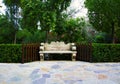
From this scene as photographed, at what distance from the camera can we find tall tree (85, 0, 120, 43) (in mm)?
13508

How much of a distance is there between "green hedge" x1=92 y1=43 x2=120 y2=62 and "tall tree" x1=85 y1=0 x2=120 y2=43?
113 inches

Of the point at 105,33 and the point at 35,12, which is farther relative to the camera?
the point at 105,33

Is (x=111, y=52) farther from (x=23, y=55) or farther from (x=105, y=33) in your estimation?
(x=105, y=33)

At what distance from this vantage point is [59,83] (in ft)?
22.9

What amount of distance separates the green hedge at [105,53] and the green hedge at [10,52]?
3.34 meters

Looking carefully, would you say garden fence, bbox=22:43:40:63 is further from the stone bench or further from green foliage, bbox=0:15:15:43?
green foliage, bbox=0:15:15:43

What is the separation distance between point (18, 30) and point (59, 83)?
372 inches

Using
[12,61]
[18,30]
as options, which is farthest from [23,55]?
[18,30]

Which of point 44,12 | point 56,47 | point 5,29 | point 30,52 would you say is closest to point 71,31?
point 44,12

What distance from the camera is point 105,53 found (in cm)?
1124

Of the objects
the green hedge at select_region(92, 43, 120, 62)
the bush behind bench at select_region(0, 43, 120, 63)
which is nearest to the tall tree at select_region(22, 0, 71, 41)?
the bush behind bench at select_region(0, 43, 120, 63)

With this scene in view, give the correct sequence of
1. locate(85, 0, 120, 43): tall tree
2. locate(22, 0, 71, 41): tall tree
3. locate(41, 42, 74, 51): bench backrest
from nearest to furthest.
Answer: locate(41, 42, 74, 51): bench backrest < locate(22, 0, 71, 41): tall tree < locate(85, 0, 120, 43): tall tree

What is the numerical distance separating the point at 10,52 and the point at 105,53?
427 centimetres

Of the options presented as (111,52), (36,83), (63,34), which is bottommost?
(36,83)
